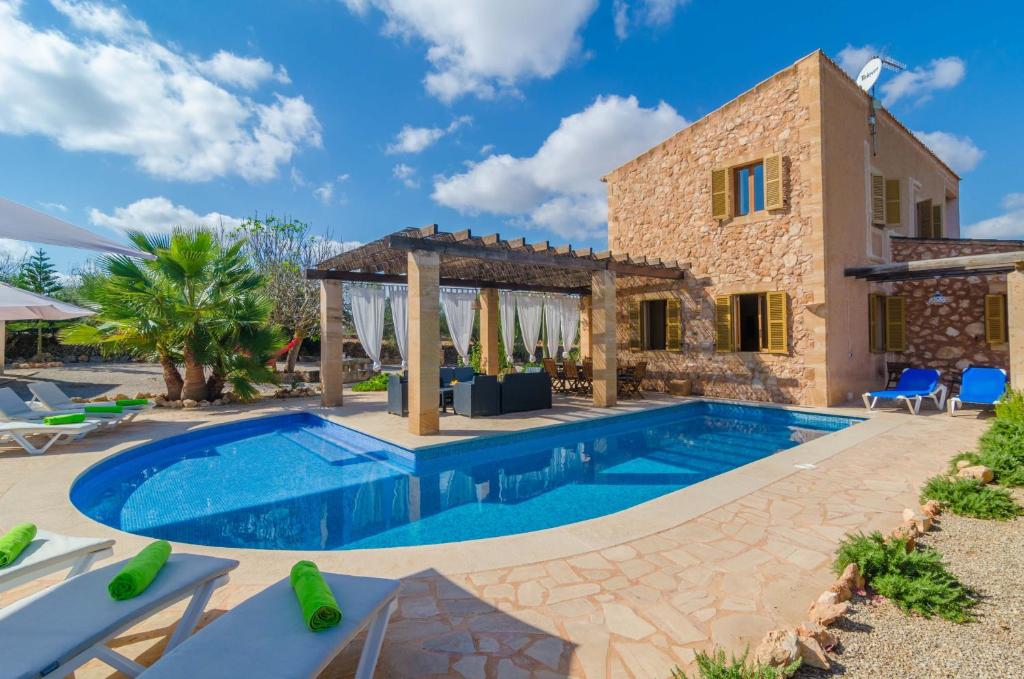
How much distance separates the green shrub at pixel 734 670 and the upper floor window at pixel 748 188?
425 inches

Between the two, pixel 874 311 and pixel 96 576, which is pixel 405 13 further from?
pixel 874 311

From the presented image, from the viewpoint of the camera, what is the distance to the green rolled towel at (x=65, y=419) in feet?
21.4

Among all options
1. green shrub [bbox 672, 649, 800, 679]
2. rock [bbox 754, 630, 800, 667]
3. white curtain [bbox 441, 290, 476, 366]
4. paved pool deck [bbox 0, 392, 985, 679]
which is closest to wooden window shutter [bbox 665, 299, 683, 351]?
white curtain [bbox 441, 290, 476, 366]

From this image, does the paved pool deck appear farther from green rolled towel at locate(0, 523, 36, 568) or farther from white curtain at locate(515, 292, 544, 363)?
white curtain at locate(515, 292, 544, 363)

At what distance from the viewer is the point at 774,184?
404 inches

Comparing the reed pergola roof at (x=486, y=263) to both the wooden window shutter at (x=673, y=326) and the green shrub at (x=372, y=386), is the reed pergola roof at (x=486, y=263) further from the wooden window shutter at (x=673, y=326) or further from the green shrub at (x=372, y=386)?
the green shrub at (x=372, y=386)

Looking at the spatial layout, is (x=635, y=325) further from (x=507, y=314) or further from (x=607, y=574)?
(x=607, y=574)

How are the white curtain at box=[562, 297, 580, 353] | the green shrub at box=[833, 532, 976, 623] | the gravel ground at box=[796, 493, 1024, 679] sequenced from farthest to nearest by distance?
the white curtain at box=[562, 297, 580, 353]
the green shrub at box=[833, 532, 976, 623]
the gravel ground at box=[796, 493, 1024, 679]

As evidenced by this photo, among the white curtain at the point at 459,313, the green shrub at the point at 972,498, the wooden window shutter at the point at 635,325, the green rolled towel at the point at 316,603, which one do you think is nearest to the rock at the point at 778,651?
the green rolled towel at the point at 316,603

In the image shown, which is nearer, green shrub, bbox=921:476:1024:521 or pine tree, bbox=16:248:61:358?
green shrub, bbox=921:476:1024:521

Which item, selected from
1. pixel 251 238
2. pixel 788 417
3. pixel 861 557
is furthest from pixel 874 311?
pixel 251 238

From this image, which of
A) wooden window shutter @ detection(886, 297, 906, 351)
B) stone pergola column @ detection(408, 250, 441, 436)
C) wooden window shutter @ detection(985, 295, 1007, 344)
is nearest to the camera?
stone pergola column @ detection(408, 250, 441, 436)

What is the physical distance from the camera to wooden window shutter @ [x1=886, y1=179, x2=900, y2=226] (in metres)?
11.5

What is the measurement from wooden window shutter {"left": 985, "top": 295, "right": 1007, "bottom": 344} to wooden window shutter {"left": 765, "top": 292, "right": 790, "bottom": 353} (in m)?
4.35
